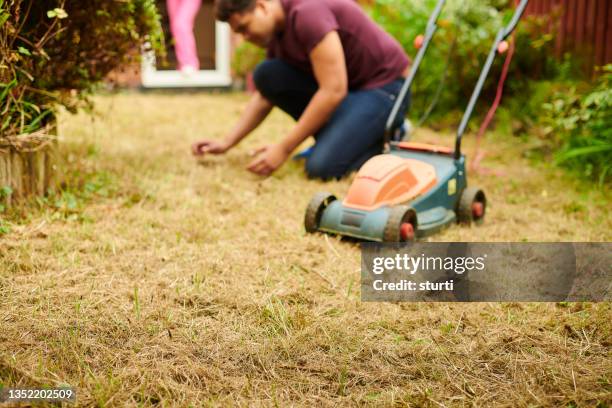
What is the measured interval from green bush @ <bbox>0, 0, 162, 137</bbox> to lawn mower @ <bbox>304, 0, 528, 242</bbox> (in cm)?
118

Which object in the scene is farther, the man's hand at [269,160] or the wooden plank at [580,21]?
the wooden plank at [580,21]

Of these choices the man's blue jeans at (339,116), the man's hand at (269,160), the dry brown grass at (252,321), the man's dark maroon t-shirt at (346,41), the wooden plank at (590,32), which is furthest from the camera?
the wooden plank at (590,32)

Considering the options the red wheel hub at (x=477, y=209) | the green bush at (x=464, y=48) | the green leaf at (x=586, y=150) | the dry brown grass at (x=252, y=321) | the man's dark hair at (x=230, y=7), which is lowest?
the dry brown grass at (x=252, y=321)

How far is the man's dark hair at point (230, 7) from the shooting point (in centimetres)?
314

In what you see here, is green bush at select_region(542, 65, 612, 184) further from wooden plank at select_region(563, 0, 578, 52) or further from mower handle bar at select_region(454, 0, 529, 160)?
wooden plank at select_region(563, 0, 578, 52)

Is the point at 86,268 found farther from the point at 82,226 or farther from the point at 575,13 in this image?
the point at 575,13

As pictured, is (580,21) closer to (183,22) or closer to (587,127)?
(587,127)

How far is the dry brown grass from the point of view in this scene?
150 centimetres

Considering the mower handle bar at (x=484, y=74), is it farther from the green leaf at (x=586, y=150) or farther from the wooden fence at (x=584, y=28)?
the wooden fence at (x=584, y=28)

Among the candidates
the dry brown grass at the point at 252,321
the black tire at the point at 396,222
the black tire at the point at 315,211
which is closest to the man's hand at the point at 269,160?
the dry brown grass at the point at 252,321

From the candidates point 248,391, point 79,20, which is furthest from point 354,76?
point 248,391

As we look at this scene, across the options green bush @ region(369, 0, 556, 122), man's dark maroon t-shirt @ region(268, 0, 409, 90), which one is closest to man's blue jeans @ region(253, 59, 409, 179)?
man's dark maroon t-shirt @ region(268, 0, 409, 90)

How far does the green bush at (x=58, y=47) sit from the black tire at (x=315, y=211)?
1.10 meters

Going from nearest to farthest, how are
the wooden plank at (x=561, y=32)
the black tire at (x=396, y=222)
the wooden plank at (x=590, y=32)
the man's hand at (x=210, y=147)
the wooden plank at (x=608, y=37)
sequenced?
1. the black tire at (x=396, y=222)
2. the man's hand at (x=210, y=147)
3. the wooden plank at (x=608, y=37)
4. the wooden plank at (x=590, y=32)
5. the wooden plank at (x=561, y=32)
